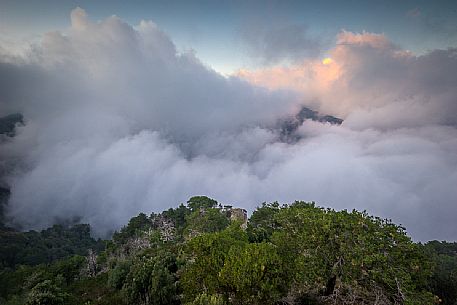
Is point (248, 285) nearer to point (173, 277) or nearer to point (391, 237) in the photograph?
point (391, 237)

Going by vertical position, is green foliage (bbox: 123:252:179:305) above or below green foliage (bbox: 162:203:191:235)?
below

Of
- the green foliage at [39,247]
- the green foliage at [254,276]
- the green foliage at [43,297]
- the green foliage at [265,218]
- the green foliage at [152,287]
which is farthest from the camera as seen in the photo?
the green foliage at [39,247]

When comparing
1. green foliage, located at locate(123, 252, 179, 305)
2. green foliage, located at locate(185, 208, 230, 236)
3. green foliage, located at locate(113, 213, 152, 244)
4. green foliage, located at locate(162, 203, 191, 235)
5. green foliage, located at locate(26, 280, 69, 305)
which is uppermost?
green foliage, located at locate(162, 203, 191, 235)

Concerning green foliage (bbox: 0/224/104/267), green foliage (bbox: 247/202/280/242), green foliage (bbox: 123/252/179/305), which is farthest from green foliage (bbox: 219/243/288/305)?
green foliage (bbox: 0/224/104/267)

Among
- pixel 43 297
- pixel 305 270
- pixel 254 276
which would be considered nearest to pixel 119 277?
pixel 43 297

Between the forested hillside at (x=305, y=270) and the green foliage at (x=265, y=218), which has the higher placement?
the green foliage at (x=265, y=218)

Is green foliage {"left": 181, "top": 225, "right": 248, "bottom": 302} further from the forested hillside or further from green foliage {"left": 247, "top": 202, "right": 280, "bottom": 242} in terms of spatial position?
green foliage {"left": 247, "top": 202, "right": 280, "bottom": 242}

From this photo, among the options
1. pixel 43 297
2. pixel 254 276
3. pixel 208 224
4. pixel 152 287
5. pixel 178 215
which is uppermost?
pixel 178 215

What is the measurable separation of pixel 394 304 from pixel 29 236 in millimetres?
187326

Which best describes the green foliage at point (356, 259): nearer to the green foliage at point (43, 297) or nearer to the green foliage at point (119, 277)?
the green foliage at point (43, 297)

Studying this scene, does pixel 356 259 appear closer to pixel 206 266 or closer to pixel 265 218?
pixel 206 266

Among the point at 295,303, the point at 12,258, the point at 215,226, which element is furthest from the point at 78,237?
the point at 295,303

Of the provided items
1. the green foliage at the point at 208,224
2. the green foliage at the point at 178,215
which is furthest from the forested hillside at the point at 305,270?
the green foliage at the point at 178,215

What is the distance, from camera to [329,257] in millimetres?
20062
